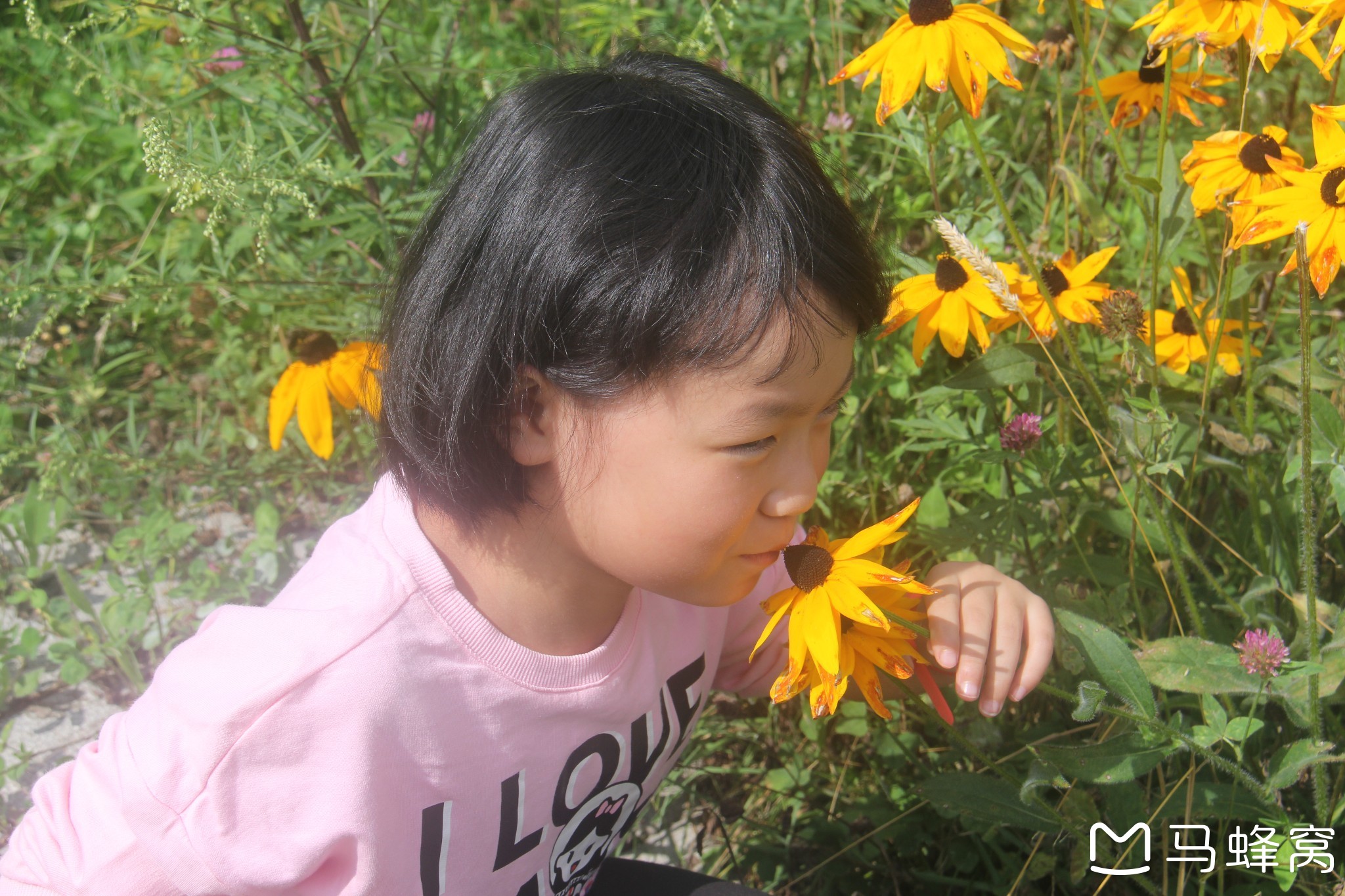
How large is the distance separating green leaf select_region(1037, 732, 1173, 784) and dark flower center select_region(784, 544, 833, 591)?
332 mm

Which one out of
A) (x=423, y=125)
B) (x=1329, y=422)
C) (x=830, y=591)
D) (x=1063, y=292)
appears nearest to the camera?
(x=830, y=591)

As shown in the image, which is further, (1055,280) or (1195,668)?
(1055,280)

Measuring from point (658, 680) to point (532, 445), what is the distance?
0.37 m

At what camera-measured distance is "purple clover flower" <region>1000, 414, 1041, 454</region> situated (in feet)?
4.12

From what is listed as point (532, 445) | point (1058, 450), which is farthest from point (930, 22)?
point (532, 445)

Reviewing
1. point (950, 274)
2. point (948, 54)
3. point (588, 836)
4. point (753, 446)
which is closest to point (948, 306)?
point (950, 274)

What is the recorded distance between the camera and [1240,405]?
155 centimetres

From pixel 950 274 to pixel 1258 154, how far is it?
0.34 meters

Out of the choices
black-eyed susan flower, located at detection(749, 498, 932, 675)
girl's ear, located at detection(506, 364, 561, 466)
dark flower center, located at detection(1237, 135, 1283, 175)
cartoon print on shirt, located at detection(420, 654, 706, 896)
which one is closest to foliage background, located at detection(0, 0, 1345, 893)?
dark flower center, located at detection(1237, 135, 1283, 175)

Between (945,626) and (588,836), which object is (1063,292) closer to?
(945,626)

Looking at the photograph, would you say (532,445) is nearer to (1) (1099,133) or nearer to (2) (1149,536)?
(2) (1149,536)

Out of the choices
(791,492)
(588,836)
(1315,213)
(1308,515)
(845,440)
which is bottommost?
(588,836)

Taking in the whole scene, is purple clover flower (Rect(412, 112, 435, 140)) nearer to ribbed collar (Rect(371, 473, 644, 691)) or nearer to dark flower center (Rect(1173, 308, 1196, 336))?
ribbed collar (Rect(371, 473, 644, 691))

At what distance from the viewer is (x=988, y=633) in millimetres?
1062
